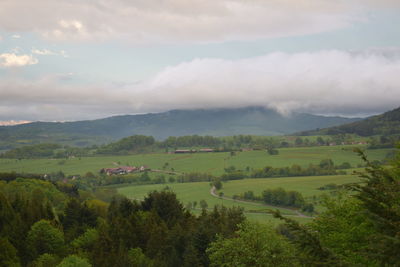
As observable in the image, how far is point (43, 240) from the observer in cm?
5697

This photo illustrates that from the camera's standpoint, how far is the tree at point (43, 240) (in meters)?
56.6

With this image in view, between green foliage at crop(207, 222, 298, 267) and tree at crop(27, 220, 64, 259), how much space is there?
28.1m

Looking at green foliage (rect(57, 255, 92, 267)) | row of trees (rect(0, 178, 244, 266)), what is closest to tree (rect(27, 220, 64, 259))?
row of trees (rect(0, 178, 244, 266))

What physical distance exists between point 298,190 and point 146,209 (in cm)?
7967

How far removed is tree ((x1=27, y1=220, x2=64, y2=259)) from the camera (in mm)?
56625

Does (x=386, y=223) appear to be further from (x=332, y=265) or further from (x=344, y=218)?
(x=344, y=218)

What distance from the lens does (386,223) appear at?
13250 mm

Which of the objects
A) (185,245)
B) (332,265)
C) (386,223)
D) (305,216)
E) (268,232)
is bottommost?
(305,216)

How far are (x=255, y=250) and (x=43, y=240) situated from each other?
33847 millimetres

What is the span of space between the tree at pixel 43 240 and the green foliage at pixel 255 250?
2806 centimetres

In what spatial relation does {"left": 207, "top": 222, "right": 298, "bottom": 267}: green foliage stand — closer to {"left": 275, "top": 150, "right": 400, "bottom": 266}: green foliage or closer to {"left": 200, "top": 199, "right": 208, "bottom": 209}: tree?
{"left": 275, "top": 150, "right": 400, "bottom": 266}: green foliage

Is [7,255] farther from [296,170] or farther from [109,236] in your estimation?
[296,170]

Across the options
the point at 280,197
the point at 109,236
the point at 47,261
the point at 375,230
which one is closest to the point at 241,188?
the point at 280,197

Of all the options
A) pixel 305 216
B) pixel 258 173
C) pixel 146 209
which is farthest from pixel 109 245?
pixel 258 173
